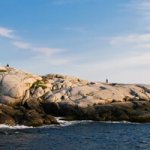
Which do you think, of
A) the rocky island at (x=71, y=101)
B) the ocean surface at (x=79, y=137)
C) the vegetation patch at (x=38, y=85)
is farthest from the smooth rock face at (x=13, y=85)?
the ocean surface at (x=79, y=137)

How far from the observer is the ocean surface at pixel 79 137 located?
4306 centimetres

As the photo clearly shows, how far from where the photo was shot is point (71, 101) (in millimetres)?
70500

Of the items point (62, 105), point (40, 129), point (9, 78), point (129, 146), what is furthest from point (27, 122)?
point (129, 146)

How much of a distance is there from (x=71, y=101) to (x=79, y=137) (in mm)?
20197

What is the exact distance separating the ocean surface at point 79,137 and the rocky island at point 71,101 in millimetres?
3644

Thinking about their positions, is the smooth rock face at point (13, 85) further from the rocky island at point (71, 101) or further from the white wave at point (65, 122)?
the white wave at point (65, 122)

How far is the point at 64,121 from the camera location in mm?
68562

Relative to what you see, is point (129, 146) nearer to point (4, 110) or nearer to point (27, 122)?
point (27, 122)

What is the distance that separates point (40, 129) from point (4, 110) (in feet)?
29.1

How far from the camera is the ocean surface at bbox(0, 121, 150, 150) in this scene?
1695 inches

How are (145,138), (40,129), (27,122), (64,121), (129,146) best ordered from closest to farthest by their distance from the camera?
1. (129,146)
2. (145,138)
3. (40,129)
4. (27,122)
5. (64,121)

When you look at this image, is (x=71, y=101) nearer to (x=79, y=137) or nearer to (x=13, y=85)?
(x=13, y=85)

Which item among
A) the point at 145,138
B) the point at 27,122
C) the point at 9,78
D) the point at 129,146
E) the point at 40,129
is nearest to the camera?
the point at 129,146

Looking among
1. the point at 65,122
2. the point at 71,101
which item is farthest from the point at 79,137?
the point at 71,101
